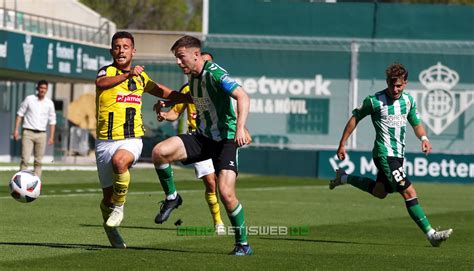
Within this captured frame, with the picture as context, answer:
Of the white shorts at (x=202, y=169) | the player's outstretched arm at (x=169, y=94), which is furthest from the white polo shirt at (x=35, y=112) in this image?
the player's outstretched arm at (x=169, y=94)

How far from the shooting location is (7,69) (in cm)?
3706

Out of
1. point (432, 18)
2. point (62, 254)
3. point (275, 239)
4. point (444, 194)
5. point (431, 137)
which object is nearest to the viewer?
point (62, 254)

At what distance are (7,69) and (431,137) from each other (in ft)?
42.5

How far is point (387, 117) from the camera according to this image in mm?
15438

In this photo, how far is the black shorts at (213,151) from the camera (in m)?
12.9

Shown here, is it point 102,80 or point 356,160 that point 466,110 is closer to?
point 356,160

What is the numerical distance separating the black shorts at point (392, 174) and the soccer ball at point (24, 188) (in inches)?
159

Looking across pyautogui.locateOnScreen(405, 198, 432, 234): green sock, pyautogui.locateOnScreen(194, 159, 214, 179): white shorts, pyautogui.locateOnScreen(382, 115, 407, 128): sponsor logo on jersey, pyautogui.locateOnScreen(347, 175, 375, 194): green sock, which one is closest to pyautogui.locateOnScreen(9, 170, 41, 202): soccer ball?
pyautogui.locateOnScreen(194, 159, 214, 179): white shorts

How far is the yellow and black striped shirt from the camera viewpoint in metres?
13.5

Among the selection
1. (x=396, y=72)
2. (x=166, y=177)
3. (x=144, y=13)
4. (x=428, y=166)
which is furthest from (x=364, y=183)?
(x=144, y=13)

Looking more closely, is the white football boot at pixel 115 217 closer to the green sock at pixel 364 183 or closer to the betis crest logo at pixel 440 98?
the green sock at pixel 364 183

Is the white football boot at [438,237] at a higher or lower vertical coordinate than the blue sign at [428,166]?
higher

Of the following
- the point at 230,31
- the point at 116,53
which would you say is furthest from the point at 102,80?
the point at 230,31

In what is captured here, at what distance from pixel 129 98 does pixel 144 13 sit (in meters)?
69.0
